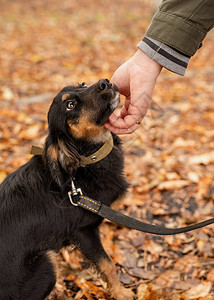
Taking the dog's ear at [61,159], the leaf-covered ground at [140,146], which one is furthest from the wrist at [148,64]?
the leaf-covered ground at [140,146]

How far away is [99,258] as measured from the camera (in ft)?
8.76

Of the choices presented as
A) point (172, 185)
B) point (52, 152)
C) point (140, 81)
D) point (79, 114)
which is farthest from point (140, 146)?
point (140, 81)

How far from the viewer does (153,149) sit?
4.81m

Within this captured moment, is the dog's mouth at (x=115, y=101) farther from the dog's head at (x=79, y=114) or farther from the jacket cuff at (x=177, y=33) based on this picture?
the jacket cuff at (x=177, y=33)

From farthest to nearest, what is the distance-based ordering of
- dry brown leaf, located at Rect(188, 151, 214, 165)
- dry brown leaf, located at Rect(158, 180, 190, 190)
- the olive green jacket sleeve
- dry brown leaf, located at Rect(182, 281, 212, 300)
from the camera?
1. dry brown leaf, located at Rect(188, 151, 214, 165)
2. dry brown leaf, located at Rect(158, 180, 190, 190)
3. dry brown leaf, located at Rect(182, 281, 212, 300)
4. the olive green jacket sleeve

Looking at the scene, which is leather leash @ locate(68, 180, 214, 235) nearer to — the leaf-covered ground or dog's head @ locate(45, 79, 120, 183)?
dog's head @ locate(45, 79, 120, 183)

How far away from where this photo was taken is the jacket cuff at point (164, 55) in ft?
6.38

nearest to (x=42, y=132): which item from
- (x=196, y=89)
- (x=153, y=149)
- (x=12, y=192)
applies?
(x=153, y=149)

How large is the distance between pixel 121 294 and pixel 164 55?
220cm

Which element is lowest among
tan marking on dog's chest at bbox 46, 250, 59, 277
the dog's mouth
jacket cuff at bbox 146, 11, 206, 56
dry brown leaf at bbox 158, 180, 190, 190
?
dry brown leaf at bbox 158, 180, 190, 190

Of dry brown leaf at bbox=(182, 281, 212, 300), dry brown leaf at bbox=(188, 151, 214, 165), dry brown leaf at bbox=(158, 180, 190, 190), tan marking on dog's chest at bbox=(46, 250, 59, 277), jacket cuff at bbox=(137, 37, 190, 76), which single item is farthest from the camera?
dry brown leaf at bbox=(188, 151, 214, 165)

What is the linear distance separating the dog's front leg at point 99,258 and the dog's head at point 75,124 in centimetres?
66

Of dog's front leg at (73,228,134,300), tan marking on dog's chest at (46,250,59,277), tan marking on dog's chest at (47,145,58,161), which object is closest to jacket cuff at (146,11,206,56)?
tan marking on dog's chest at (47,145,58,161)

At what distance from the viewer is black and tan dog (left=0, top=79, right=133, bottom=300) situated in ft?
7.69
